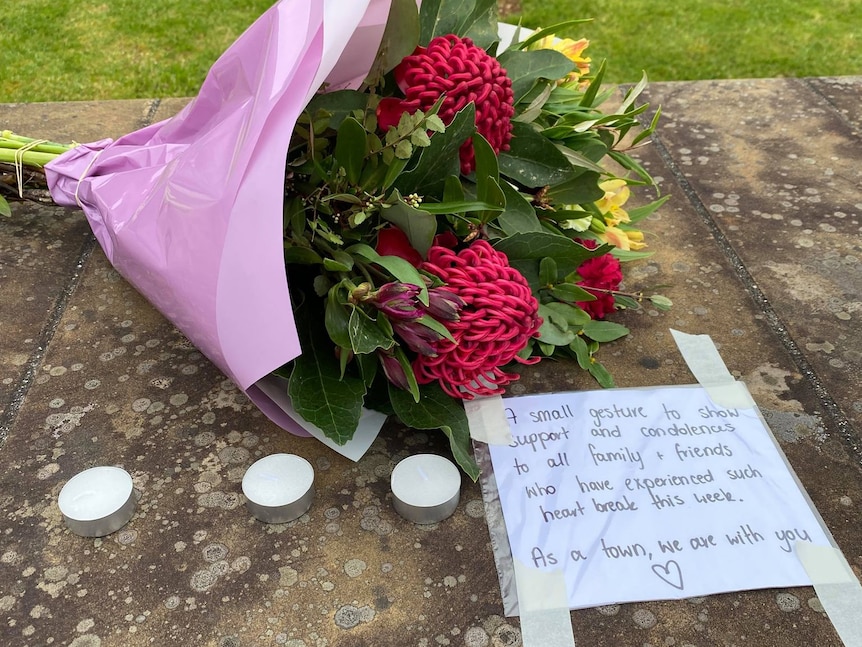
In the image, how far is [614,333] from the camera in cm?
122

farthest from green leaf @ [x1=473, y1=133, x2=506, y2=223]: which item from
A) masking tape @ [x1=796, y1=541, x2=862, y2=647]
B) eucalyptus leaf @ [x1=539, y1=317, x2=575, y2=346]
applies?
masking tape @ [x1=796, y1=541, x2=862, y2=647]

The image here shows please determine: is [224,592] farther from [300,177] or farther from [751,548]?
[751,548]

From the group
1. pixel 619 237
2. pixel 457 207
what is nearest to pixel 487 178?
pixel 457 207

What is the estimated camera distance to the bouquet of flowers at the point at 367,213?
83cm

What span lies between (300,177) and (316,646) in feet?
1.86

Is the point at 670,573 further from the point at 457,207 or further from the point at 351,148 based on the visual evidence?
the point at 351,148

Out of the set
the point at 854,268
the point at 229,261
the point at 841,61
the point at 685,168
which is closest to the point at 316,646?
the point at 229,261

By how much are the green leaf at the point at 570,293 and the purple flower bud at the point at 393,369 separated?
0.90 ft

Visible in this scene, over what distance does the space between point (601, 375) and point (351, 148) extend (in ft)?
1.71

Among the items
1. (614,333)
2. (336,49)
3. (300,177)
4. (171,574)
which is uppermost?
(336,49)

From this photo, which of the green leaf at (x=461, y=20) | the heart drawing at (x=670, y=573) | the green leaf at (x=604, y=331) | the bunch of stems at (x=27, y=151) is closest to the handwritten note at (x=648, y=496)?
the heart drawing at (x=670, y=573)

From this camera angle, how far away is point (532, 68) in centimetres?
113

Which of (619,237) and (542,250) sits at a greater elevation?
(542,250)

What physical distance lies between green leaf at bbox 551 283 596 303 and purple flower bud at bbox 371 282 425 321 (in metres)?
0.30
